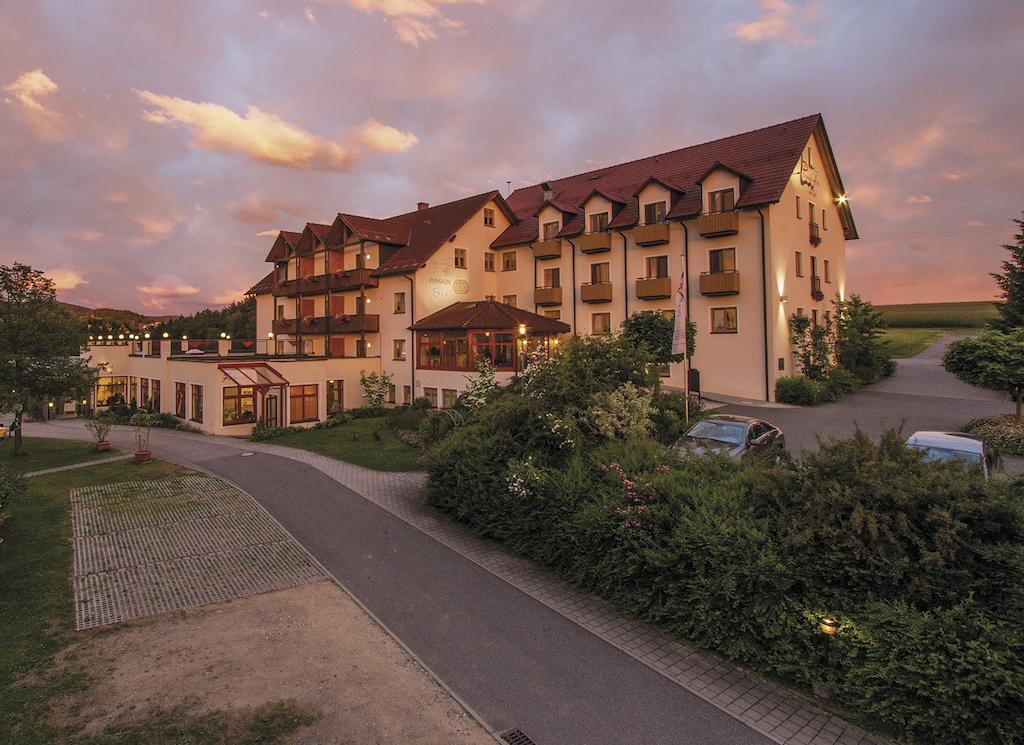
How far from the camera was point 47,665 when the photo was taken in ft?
23.3

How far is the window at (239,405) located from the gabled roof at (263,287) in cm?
1846

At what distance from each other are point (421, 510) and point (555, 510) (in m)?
5.17

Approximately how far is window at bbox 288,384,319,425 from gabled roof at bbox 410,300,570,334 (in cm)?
673

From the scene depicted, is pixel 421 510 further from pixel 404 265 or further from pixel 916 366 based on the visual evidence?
pixel 916 366

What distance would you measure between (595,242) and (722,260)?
735 cm

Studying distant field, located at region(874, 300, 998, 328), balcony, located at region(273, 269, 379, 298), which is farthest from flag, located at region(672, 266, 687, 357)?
distant field, located at region(874, 300, 998, 328)

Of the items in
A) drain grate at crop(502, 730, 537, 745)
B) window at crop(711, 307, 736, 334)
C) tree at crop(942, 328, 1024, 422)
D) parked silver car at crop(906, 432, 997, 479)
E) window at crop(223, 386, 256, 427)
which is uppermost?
window at crop(711, 307, 736, 334)

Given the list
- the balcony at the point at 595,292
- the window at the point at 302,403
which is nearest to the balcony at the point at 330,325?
the window at the point at 302,403

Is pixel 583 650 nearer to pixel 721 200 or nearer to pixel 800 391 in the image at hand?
pixel 800 391

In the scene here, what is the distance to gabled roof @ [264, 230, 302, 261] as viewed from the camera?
42.2 m

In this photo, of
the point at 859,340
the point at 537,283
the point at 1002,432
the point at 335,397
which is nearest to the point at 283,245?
the point at 335,397

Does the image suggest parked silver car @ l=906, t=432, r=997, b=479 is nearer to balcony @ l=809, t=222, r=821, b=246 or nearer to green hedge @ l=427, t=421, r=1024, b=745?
green hedge @ l=427, t=421, r=1024, b=745

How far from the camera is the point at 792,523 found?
7363 mm

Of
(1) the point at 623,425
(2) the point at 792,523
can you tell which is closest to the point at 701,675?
(2) the point at 792,523
